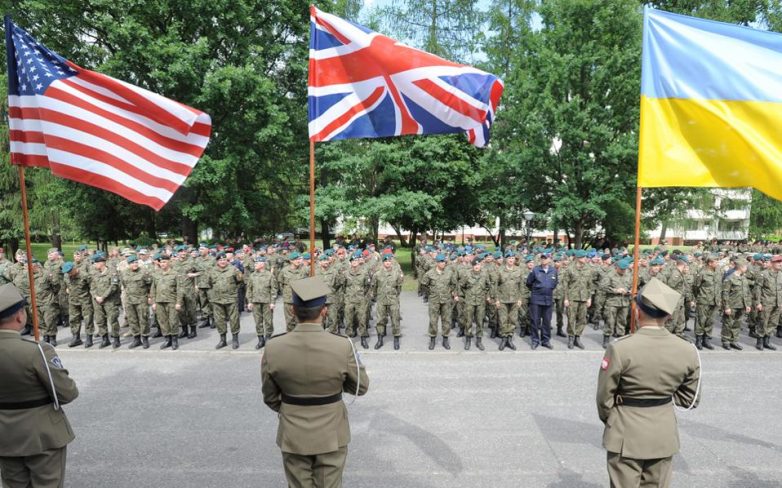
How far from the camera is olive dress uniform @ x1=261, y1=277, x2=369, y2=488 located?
3.27 m

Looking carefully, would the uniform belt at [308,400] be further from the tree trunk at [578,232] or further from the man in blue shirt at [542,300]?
the tree trunk at [578,232]

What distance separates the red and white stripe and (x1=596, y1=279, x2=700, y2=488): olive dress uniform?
4.34 m

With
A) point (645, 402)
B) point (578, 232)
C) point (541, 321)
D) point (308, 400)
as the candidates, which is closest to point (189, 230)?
point (541, 321)

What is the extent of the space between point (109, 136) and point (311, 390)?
11.9 feet

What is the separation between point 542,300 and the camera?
10172 mm

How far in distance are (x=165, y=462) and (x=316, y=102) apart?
13.8 ft

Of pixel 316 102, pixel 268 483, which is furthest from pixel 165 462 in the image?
pixel 316 102

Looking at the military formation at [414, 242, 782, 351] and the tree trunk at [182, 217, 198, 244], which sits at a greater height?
the tree trunk at [182, 217, 198, 244]

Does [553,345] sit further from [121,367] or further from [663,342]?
[121,367]

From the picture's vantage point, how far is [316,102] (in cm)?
512

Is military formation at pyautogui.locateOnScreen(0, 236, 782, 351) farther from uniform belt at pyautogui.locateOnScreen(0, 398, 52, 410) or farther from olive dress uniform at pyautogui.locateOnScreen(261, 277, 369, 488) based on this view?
olive dress uniform at pyautogui.locateOnScreen(261, 277, 369, 488)

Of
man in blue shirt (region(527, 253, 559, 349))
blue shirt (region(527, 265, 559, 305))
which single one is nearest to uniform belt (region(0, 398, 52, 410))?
man in blue shirt (region(527, 253, 559, 349))

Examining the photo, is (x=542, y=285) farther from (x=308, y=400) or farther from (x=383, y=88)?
(x=308, y=400)

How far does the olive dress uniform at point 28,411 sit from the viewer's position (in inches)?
131
